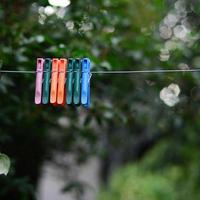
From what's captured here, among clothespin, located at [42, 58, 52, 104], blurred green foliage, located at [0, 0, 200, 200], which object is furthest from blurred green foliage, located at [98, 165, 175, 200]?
clothespin, located at [42, 58, 52, 104]

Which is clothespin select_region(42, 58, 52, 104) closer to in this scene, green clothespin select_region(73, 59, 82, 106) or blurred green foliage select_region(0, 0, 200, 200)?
green clothespin select_region(73, 59, 82, 106)

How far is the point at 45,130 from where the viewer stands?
4430mm

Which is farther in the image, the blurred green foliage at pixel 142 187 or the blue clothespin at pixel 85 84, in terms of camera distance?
the blurred green foliage at pixel 142 187

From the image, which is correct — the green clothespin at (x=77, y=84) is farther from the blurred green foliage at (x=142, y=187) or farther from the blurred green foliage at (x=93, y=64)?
the blurred green foliage at (x=142, y=187)

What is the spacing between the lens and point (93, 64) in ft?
10.4

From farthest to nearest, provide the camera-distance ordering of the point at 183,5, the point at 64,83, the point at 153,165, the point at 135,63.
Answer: the point at 153,165 < the point at 135,63 < the point at 183,5 < the point at 64,83

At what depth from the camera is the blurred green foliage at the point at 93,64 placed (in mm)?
3188

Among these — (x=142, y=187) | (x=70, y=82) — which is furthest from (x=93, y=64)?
(x=142, y=187)

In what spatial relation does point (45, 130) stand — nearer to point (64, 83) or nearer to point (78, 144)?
point (78, 144)

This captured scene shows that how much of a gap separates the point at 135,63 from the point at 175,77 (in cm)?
45

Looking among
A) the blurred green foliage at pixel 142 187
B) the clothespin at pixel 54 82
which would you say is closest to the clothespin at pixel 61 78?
the clothespin at pixel 54 82

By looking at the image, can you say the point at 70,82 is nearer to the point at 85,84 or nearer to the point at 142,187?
the point at 85,84

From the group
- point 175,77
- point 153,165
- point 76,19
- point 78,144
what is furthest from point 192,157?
point 76,19

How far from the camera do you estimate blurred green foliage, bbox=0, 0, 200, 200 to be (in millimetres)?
3188
